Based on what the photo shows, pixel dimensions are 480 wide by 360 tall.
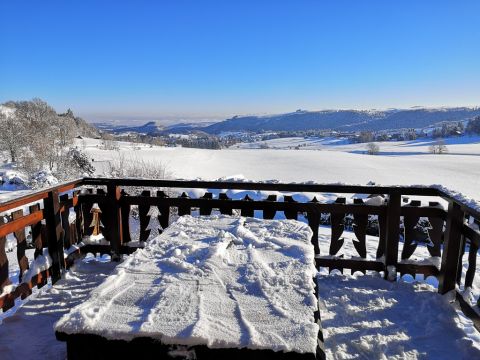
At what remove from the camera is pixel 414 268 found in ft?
10.8

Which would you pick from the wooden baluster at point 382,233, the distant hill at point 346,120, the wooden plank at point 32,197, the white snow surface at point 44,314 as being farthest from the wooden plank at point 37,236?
the distant hill at point 346,120

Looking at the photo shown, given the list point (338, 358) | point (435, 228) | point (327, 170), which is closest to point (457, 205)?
point (435, 228)

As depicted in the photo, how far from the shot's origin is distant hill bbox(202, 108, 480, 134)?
120m

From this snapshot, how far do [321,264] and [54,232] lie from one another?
249cm

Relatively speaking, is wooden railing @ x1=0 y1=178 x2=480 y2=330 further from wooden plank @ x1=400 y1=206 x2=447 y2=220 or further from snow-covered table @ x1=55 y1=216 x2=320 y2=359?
snow-covered table @ x1=55 y1=216 x2=320 y2=359

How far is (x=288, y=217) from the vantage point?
3521mm

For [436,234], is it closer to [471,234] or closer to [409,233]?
[409,233]

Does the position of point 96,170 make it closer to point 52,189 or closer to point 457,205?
point 52,189

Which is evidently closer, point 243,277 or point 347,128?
point 243,277

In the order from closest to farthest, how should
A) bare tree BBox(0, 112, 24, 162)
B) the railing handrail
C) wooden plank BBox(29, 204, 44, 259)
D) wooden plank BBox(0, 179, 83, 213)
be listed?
wooden plank BBox(0, 179, 83, 213) < the railing handrail < wooden plank BBox(29, 204, 44, 259) < bare tree BBox(0, 112, 24, 162)

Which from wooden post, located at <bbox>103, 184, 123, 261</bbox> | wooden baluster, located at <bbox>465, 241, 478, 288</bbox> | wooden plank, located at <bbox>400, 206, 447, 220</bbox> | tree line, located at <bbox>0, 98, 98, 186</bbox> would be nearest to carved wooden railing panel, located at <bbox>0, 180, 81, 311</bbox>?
wooden post, located at <bbox>103, 184, 123, 261</bbox>

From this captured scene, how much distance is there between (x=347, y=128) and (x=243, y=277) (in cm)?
14264

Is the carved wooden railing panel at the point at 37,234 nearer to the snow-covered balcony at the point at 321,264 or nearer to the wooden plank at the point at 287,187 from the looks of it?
the snow-covered balcony at the point at 321,264

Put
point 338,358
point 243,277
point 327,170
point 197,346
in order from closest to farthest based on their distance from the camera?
point 197,346, point 243,277, point 338,358, point 327,170
